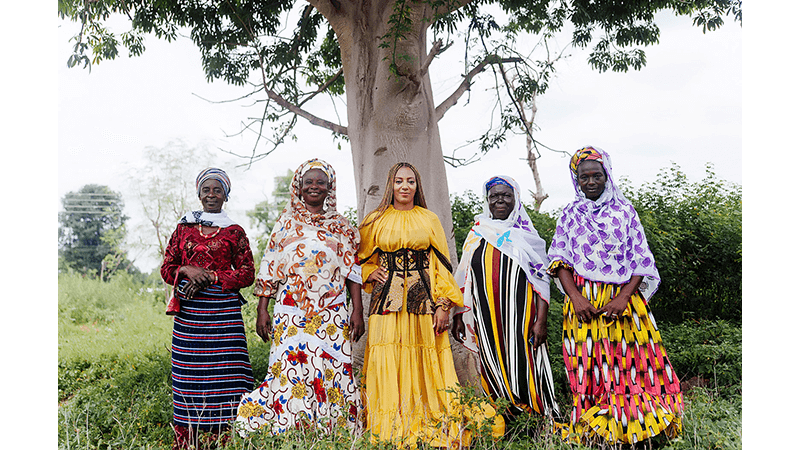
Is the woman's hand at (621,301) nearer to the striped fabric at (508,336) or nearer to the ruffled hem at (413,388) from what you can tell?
the striped fabric at (508,336)

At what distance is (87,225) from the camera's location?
22062 mm

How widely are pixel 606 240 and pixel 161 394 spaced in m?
4.52

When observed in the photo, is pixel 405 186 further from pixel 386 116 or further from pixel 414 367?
pixel 386 116

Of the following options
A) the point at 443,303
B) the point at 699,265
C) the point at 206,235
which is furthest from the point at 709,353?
the point at 206,235

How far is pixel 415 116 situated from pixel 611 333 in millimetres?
2893

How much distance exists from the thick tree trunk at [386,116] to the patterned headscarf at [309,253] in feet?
4.04

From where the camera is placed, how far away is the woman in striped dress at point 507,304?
4.04 m

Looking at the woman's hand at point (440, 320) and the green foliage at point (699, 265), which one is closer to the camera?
the woman's hand at point (440, 320)

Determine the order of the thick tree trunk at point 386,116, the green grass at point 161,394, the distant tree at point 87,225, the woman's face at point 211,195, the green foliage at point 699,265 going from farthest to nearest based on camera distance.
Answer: the distant tree at point 87,225, the green foliage at point 699,265, the thick tree trunk at point 386,116, the woman's face at point 211,195, the green grass at point 161,394

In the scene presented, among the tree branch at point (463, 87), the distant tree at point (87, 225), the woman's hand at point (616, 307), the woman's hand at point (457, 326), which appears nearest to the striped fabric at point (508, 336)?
the woman's hand at point (457, 326)

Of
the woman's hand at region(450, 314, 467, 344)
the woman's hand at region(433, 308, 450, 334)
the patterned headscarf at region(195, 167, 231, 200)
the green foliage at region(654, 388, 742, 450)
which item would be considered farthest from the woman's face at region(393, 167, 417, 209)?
the green foliage at region(654, 388, 742, 450)

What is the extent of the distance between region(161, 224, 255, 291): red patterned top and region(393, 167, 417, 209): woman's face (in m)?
1.31

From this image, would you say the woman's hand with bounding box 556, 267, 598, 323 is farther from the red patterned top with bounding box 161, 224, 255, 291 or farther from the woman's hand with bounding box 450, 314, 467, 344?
the red patterned top with bounding box 161, 224, 255, 291

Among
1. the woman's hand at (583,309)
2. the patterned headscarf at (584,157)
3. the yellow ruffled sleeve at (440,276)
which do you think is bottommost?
the woman's hand at (583,309)
